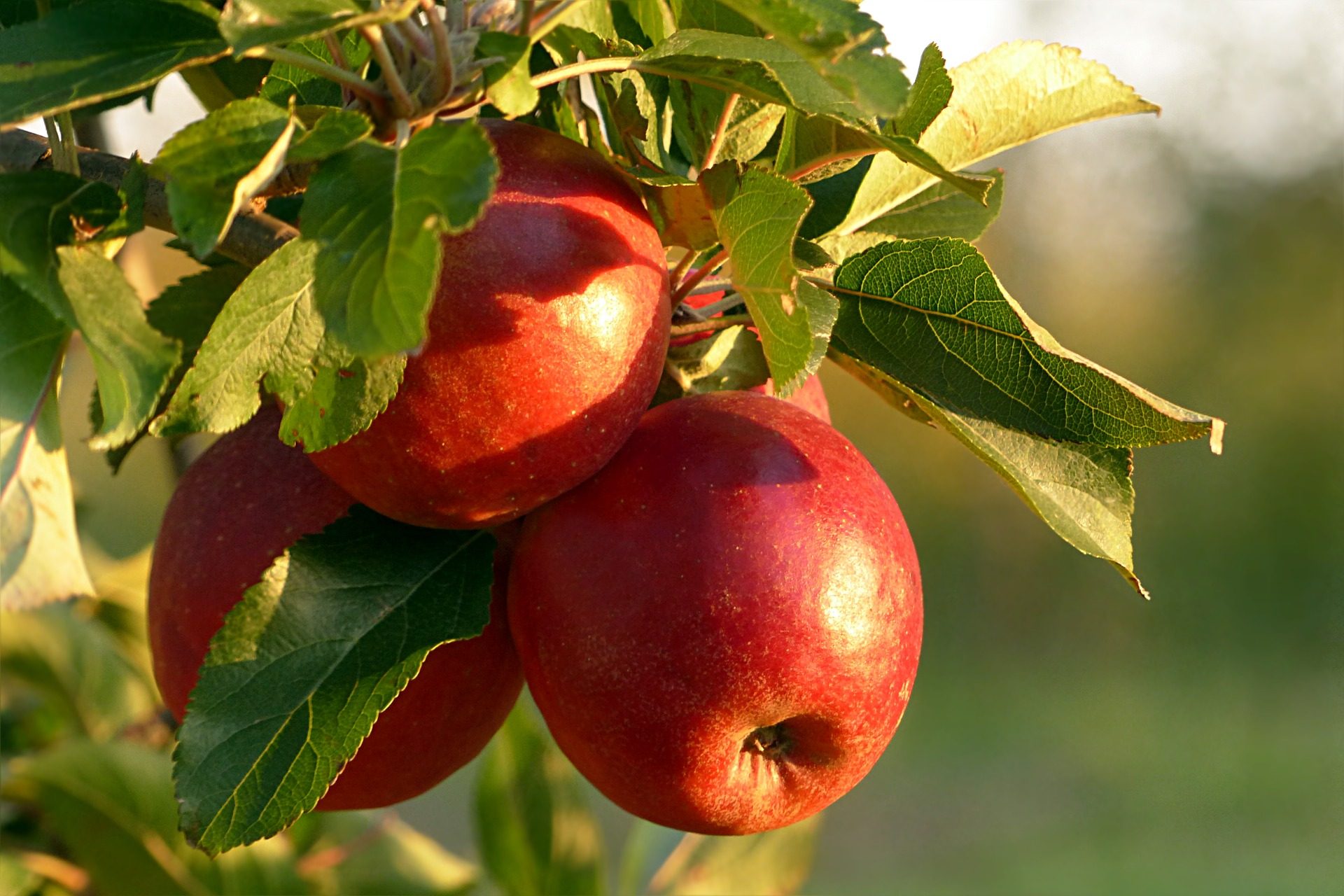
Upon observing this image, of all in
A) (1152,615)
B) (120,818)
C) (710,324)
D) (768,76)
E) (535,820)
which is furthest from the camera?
(1152,615)

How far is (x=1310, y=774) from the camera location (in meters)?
4.97

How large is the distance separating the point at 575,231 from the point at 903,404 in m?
0.21

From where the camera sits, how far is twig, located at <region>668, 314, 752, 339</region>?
0.53 m

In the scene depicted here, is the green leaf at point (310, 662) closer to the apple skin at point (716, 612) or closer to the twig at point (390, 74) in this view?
the apple skin at point (716, 612)

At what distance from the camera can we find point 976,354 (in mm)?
519

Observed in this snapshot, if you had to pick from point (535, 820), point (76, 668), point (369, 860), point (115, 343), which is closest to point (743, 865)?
point (535, 820)

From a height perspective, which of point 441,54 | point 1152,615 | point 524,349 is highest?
point 441,54

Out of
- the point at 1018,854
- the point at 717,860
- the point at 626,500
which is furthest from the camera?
the point at 1018,854

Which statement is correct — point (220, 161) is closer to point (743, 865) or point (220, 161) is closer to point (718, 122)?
point (718, 122)

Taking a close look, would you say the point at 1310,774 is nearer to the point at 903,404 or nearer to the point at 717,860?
the point at 717,860

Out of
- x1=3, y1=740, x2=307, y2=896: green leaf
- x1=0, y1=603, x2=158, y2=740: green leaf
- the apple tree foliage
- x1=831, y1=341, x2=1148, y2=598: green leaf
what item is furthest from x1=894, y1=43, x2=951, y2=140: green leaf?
x1=0, y1=603, x2=158, y2=740: green leaf

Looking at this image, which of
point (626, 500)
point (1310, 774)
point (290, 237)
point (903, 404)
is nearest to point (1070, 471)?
point (903, 404)

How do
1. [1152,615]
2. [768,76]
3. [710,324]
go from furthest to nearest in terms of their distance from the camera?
[1152,615] → [710,324] → [768,76]

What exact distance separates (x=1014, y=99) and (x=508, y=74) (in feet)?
0.94
